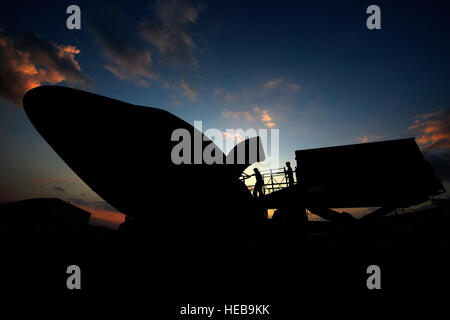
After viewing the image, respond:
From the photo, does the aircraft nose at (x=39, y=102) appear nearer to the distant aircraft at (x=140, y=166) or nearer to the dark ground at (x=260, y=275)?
the distant aircraft at (x=140, y=166)

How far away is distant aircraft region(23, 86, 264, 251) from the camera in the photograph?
2.41 m

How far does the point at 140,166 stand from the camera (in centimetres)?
279

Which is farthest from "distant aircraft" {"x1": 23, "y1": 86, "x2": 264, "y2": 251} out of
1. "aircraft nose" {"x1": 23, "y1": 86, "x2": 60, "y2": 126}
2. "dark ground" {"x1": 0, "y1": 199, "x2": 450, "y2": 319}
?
"dark ground" {"x1": 0, "y1": 199, "x2": 450, "y2": 319}

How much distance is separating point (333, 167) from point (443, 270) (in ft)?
12.1

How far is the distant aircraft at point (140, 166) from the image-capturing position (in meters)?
2.41

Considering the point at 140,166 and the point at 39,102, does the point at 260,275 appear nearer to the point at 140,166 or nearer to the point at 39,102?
the point at 140,166

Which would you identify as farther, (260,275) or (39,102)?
(260,275)

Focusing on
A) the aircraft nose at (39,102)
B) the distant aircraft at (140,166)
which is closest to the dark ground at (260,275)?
the distant aircraft at (140,166)

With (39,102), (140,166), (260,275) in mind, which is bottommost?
(260,275)

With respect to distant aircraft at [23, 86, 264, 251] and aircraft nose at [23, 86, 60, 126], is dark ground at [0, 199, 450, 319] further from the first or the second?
aircraft nose at [23, 86, 60, 126]

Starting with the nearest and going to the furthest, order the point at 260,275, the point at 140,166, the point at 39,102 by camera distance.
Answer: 1. the point at 39,102
2. the point at 140,166
3. the point at 260,275

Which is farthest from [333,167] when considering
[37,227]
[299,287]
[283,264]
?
[37,227]

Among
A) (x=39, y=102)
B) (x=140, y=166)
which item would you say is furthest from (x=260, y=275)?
(x=39, y=102)

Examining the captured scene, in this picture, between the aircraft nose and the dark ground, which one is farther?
the dark ground
